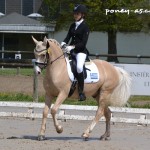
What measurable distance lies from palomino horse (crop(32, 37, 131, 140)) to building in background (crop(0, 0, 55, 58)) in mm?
31315

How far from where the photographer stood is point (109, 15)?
116ft

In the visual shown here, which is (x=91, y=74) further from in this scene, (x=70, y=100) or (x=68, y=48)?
(x=70, y=100)

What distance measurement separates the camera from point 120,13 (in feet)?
116

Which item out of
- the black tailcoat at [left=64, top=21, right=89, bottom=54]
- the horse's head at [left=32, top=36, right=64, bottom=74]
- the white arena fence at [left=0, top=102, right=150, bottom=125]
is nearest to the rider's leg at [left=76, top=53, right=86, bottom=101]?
the black tailcoat at [left=64, top=21, right=89, bottom=54]

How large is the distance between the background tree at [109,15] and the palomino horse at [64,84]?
23.7 metres

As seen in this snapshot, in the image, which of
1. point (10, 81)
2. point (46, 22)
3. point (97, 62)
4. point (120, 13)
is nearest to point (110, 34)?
point (120, 13)

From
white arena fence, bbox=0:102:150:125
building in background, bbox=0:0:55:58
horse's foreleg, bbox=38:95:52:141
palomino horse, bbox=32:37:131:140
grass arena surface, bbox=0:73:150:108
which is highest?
palomino horse, bbox=32:37:131:140

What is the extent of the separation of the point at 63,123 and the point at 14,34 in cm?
3287

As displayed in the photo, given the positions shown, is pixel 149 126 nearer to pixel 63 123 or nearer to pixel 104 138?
pixel 63 123

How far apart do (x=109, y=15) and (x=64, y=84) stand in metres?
25.6

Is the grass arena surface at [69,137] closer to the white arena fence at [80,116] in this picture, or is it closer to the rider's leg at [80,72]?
the white arena fence at [80,116]

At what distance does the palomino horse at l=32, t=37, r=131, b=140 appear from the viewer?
33.3 feet

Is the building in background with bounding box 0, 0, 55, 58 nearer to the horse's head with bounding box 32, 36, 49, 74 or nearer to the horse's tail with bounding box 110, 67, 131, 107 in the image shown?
the horse's tail with bounding box 110, 67, 131, 107

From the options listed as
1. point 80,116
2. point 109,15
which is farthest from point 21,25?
point 80,116
